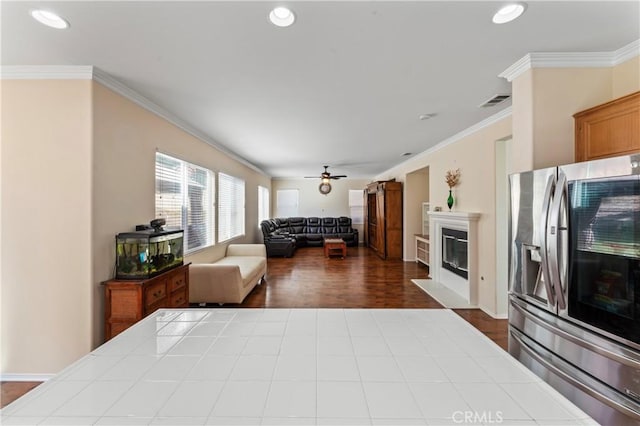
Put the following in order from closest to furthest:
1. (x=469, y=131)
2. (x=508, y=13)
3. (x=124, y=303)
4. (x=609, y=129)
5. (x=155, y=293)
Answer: (x=508, y=13) → (x=609, y=129) → (x=124, y=303) → (x=155, y=293) → (x=469, y=131)

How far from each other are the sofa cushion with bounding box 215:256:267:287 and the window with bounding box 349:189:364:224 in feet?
18.6

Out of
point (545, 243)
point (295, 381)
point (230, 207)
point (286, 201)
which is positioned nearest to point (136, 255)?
point (295, 381)

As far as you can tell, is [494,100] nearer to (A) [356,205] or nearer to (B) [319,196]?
(A) [356,205]

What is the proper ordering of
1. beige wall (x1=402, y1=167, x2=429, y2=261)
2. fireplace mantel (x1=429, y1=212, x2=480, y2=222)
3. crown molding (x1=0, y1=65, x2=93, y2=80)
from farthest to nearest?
beige wall (x1=402, y1=167, x2=429, y2=261), fireplace mantel (x1=429, y1=212, x2=480, y2=222), crown molding (x1=0, y1=65, x2=93, y2=80)

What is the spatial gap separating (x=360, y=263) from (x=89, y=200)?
5.44m

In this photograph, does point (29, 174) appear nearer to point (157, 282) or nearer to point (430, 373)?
point (157, 282)

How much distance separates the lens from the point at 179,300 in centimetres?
285

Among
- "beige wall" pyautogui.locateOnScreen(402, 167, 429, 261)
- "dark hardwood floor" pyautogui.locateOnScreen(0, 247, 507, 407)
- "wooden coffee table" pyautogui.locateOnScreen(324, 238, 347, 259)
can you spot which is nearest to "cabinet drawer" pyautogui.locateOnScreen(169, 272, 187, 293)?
"dark hardwood floor" pyautogui.locateOnScreen(0, 247, 507, 407)

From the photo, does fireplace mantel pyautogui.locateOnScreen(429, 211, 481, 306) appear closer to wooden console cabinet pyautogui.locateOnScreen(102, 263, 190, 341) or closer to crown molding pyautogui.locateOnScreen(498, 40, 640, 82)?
crown molding pyautogui.locateOnScreen(498, 40, 640, 82)

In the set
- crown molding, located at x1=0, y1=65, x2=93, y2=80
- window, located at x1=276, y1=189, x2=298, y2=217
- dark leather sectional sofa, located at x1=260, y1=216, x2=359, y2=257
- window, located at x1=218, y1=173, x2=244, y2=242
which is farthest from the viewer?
window, located at x1=276, y1=189, x2=298, y2=217

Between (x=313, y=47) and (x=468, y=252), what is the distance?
11.3 feet

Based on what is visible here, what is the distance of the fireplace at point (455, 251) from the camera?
4.11 m

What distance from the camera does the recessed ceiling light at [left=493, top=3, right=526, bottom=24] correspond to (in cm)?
147

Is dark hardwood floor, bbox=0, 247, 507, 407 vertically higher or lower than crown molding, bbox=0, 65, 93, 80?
lower
